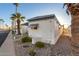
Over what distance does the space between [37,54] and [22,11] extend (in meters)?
0.47

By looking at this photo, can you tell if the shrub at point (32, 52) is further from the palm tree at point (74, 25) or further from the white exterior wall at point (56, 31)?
the palm tree at point (74, 25)

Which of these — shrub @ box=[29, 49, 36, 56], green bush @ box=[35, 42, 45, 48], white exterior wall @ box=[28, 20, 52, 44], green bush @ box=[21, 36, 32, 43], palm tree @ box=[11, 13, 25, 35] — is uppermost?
palm tree @ box=[11, 13, 25, 35]

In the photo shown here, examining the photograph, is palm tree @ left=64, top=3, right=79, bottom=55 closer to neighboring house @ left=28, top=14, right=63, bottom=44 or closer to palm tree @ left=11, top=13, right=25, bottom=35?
neighboring house @ left=28, top=14, right=63, bottom=44

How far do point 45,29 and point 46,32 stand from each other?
0.11 ft

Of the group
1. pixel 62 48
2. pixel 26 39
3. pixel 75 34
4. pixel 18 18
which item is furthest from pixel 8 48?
pixel 75 34

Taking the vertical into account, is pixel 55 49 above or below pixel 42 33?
below

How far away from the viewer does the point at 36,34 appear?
1.86 metres

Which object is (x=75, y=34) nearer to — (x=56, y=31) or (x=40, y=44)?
(x=56, y=31)

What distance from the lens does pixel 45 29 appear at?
1853 mm

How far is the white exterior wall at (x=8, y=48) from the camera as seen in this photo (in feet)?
6.05

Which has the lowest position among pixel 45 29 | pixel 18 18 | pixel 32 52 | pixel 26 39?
pixel 32 52

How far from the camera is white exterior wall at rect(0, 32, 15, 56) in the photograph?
184cm

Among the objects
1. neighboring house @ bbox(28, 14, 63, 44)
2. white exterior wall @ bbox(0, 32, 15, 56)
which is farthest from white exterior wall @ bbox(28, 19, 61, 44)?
white exterior wall @ bbox(0, 32, 15, 56)

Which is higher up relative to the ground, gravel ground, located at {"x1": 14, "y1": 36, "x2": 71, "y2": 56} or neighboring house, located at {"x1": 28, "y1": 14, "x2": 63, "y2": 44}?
neighboring house, located at {"x1": 28, "y1": 14, "x2": 63, "y2": 44}
